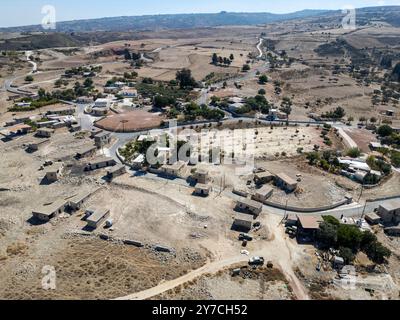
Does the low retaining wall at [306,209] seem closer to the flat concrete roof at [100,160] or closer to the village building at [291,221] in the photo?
the village building at [291,221]

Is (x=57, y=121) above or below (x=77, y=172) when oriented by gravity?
above

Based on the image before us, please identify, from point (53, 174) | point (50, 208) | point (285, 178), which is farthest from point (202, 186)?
point (53, 174)

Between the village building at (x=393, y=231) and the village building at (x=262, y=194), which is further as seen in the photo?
the village building at (x=262, y=194)

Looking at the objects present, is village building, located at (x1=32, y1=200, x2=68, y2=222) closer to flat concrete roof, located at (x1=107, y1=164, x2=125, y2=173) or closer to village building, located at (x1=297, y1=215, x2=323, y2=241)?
flat concrete roof, located at (x1=107, y1=164, x2=125, y2=173)

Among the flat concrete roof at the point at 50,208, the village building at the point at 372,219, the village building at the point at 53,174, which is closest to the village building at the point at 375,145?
the village building at the point at 372,219

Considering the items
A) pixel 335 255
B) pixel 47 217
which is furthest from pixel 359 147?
pixel 47 217
